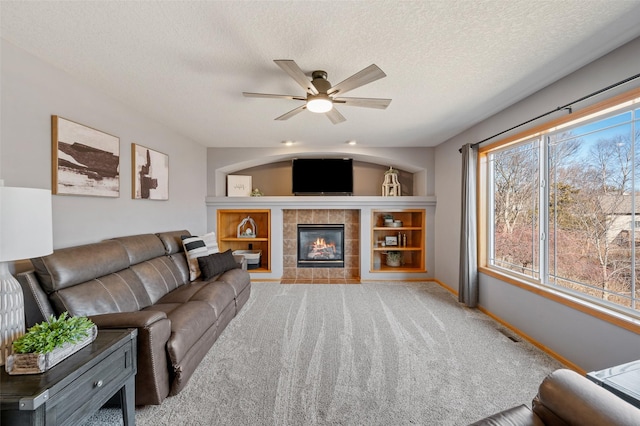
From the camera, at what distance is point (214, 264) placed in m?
3.31

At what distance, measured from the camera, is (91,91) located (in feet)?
8.05

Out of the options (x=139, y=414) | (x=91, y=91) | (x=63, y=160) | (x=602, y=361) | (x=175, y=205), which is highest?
(x=91, y=91)

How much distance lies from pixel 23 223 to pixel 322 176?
13.5 ft

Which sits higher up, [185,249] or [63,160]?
[63,160]

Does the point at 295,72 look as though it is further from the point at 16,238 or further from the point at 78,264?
the point at 78,264

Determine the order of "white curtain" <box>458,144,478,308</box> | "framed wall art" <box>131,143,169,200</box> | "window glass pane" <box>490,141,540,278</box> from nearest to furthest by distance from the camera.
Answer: "window glass pane" <box>490,141,540,278</box>, "framed wall art" <box>131,143,169,200</box>, "white curtain" <box>458,144,478,308</box>

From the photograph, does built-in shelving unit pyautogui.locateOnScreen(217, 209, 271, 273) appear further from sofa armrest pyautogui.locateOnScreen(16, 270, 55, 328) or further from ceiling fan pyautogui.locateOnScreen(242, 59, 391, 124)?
sofa armrest pyautogui.locateOnScreen(16, 270, 55, 328)

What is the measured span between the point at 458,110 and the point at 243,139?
313cm

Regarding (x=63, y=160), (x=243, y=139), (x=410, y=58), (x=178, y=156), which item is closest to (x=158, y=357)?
(x=63, y=160)

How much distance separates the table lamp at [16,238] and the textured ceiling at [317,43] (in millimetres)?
1113

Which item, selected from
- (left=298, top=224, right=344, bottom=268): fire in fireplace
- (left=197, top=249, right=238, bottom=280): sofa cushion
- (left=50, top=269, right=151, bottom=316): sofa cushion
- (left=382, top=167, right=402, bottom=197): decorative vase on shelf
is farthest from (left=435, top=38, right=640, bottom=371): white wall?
(left=50, top=269, right=151, bottom=316): sofa cushion

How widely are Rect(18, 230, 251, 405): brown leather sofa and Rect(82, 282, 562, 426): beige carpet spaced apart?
0.22 meters

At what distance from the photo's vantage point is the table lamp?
126 cm

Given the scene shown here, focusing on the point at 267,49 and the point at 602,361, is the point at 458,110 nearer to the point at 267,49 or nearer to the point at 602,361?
the point at 267,49
